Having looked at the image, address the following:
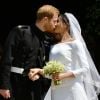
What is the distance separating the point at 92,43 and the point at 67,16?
2.89 m

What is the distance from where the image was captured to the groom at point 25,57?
6.12 m

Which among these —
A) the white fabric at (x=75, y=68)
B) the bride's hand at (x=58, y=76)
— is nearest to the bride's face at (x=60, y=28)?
the white fabric at (x=75, y=68)

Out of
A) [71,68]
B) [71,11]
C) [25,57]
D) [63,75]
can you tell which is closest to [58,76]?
[63,75]

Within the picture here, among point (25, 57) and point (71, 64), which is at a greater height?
point (25, 57)

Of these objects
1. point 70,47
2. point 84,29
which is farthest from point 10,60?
point 84,29

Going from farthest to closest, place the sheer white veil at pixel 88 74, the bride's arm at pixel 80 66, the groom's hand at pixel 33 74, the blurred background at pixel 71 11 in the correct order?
the blurred background at pixel 71 11
the sheer white veil at pixel 88 74
the bride's arm at pixel 80 66
the groom's hand at pixel 33 74

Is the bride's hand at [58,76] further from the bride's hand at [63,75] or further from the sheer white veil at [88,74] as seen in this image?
the sheer white veil at [88,74]

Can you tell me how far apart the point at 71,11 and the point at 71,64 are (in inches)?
137

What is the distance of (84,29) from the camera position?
360 inches

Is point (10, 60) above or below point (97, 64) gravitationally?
above

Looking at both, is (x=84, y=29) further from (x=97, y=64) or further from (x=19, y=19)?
(x=19, y=19)

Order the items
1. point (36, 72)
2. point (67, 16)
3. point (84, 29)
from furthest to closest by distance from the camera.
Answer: point (84, 29)
point (67, 16)
point (36, 72)

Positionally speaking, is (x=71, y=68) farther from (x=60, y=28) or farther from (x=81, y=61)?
(x=60, y=28)

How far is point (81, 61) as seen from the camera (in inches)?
241
